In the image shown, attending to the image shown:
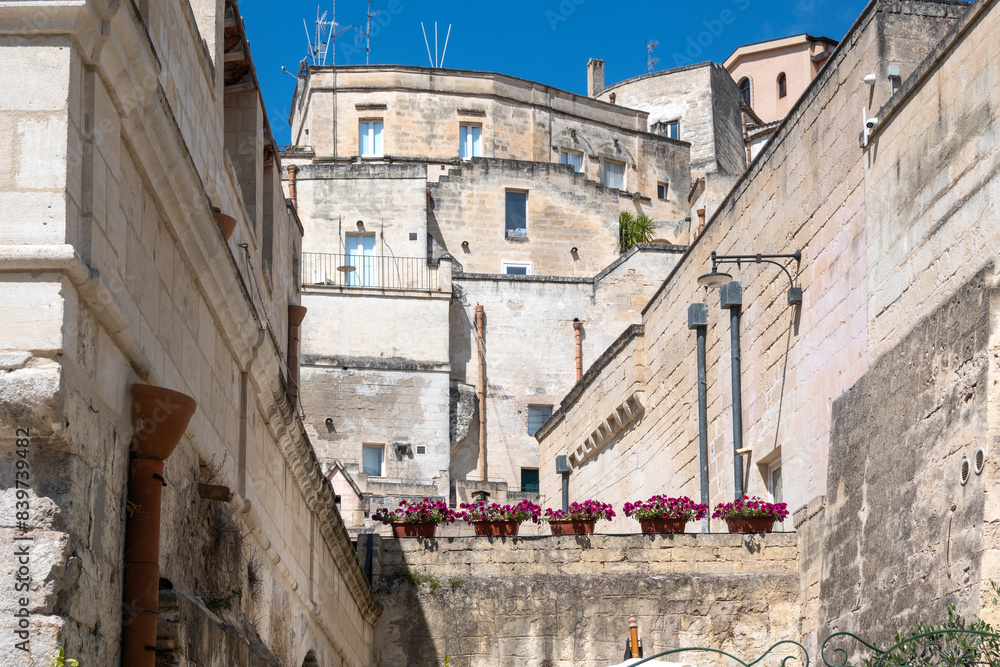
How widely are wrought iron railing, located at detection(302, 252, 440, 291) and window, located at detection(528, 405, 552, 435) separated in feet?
14.9

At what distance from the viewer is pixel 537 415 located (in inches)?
1453

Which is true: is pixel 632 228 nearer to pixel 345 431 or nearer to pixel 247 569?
pixel 345 431

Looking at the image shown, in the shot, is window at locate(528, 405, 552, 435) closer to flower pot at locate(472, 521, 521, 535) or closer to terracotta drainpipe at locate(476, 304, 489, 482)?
terracotta drainpipe at locate(476, 304, 489, 482)

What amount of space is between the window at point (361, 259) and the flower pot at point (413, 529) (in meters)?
23.2

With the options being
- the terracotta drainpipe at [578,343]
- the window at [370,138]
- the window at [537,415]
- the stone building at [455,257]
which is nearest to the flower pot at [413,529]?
the stone building at [455,257]

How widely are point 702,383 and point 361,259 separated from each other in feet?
73.1

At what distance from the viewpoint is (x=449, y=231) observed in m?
40.8

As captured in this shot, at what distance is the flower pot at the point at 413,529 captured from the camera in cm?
1563

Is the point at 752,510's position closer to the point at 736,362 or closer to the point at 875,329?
the point at 736,362

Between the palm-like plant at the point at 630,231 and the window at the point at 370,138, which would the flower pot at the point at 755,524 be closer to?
the palm-like plant at the point at 630,231

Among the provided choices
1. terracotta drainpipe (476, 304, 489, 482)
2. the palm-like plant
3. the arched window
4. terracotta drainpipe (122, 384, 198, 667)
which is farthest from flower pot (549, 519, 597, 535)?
the arched window

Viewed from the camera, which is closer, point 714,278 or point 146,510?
point 146,510

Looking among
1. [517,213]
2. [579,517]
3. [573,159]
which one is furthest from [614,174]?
[579,517]

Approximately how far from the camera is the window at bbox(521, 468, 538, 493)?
36688mm
